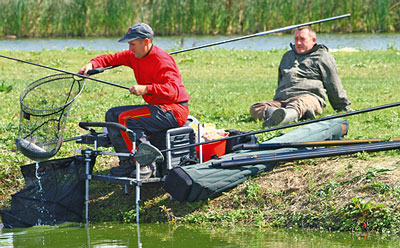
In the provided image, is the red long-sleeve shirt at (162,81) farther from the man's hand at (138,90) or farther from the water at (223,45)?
the water at (223,45)

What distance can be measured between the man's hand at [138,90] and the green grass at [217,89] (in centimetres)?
196

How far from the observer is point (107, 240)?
21.3 ft

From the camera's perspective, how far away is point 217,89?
44.1ft

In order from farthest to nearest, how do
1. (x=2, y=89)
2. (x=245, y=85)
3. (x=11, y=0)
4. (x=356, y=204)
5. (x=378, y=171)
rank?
(x=11, y=0)
(x=245, y=85)
(x=2, y=89)
(x=378, y=171)
(x=356, y=204)

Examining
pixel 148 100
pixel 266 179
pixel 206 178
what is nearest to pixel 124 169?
pixel 148 100

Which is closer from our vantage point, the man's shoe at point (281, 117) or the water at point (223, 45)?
the man's shoe at point (281, 117)

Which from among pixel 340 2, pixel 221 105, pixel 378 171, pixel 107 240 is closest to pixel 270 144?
pixel 378 171

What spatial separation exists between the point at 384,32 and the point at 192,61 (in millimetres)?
12523

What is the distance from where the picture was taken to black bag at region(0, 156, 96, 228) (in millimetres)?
7172

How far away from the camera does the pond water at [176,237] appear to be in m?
6.06

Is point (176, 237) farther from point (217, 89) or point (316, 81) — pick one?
point (217, 89)

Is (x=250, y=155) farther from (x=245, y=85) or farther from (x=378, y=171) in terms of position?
(x=245, y=85)

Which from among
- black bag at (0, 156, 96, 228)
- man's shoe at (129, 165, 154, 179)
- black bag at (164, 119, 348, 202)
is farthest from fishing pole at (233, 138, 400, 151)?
black bag at (0, 156, 96, 228)

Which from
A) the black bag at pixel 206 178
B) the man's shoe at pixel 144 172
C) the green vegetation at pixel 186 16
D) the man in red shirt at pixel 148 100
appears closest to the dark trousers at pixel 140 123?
the man in red shirt at pixel 148 100
